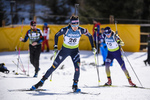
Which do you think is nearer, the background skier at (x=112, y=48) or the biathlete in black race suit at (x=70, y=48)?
the biathlete in black race suit at (x=70, y=48)

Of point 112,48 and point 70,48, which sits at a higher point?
point 70,48

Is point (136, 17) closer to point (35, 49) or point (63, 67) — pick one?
point (63, 67)

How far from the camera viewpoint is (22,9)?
45.2m

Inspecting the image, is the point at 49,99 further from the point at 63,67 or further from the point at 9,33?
the point at 9,33

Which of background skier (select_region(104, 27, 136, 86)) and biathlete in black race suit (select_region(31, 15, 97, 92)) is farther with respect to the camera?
background skier (select_region(104, 27, 136, 86))

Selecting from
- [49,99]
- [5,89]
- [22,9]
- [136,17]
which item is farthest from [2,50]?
[22,9]

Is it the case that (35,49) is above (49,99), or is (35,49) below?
above

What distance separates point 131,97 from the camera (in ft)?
18.1

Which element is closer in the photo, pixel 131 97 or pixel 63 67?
pixel 131 97

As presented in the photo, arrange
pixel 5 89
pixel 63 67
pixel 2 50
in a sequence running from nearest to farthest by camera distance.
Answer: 1. pixel 5 89
2. pixel 63 67
3. pixel 2 50

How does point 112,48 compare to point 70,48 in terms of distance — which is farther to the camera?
point 112,48

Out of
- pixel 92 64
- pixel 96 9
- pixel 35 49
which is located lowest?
pixel 92 64

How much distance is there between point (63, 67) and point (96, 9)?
17.2 m

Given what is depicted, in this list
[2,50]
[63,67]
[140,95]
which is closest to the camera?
[140,95]
